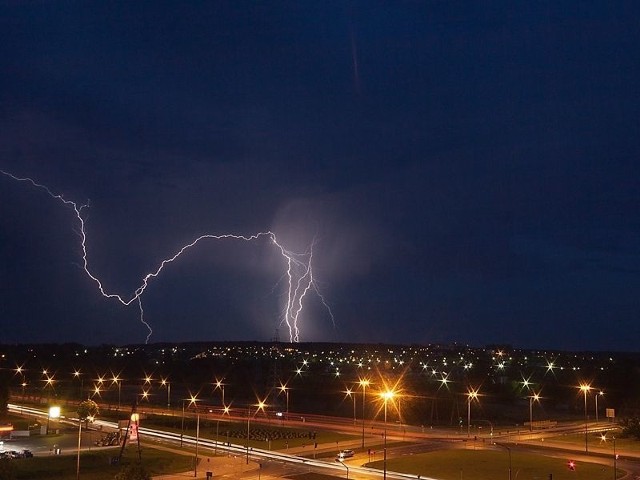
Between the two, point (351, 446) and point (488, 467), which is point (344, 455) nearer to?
point (351, 446)

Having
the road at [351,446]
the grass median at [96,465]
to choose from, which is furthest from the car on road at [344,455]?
the grass median at [96,465]

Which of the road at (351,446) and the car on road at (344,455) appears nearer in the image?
the road at (351,446)

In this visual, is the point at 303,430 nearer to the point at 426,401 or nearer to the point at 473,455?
the point at 473,455

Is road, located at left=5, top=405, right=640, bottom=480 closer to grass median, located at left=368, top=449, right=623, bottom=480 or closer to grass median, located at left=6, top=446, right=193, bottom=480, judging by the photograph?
grass median, located at left=368, top=449, right=623, bottom=480

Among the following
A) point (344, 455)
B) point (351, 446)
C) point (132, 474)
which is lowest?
point (351, 446)

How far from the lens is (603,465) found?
2201 inches

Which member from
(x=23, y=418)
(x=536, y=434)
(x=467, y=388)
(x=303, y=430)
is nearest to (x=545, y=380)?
(x=467, y=388)

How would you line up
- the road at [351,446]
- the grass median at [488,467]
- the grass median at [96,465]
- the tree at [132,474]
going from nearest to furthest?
the tree at [132,474] → the grass median at [96,465] → the grass median at [488,467] → the road at [351,446]

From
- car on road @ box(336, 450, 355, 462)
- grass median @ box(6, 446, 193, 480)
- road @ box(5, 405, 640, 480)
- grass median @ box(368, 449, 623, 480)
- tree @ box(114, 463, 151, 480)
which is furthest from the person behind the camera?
car on road @ box(336, 450, 355, 462)

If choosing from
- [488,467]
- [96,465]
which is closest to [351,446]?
[488,467]

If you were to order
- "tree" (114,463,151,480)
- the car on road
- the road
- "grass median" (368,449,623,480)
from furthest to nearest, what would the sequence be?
the car on road, the road, "grass median" (368,449,623,480), "tree" (114,463,151,480)

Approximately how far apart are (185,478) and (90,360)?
5555 inches

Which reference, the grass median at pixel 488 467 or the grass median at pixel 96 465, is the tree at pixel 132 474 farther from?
the grass median at pixel 488 467

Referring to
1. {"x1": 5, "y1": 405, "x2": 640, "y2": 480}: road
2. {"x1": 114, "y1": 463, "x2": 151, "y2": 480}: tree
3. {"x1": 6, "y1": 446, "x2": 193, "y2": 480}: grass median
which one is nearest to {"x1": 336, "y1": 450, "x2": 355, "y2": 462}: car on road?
{"x1": 5, "y1": 405, "x2": 640, "y2": 480}: road
